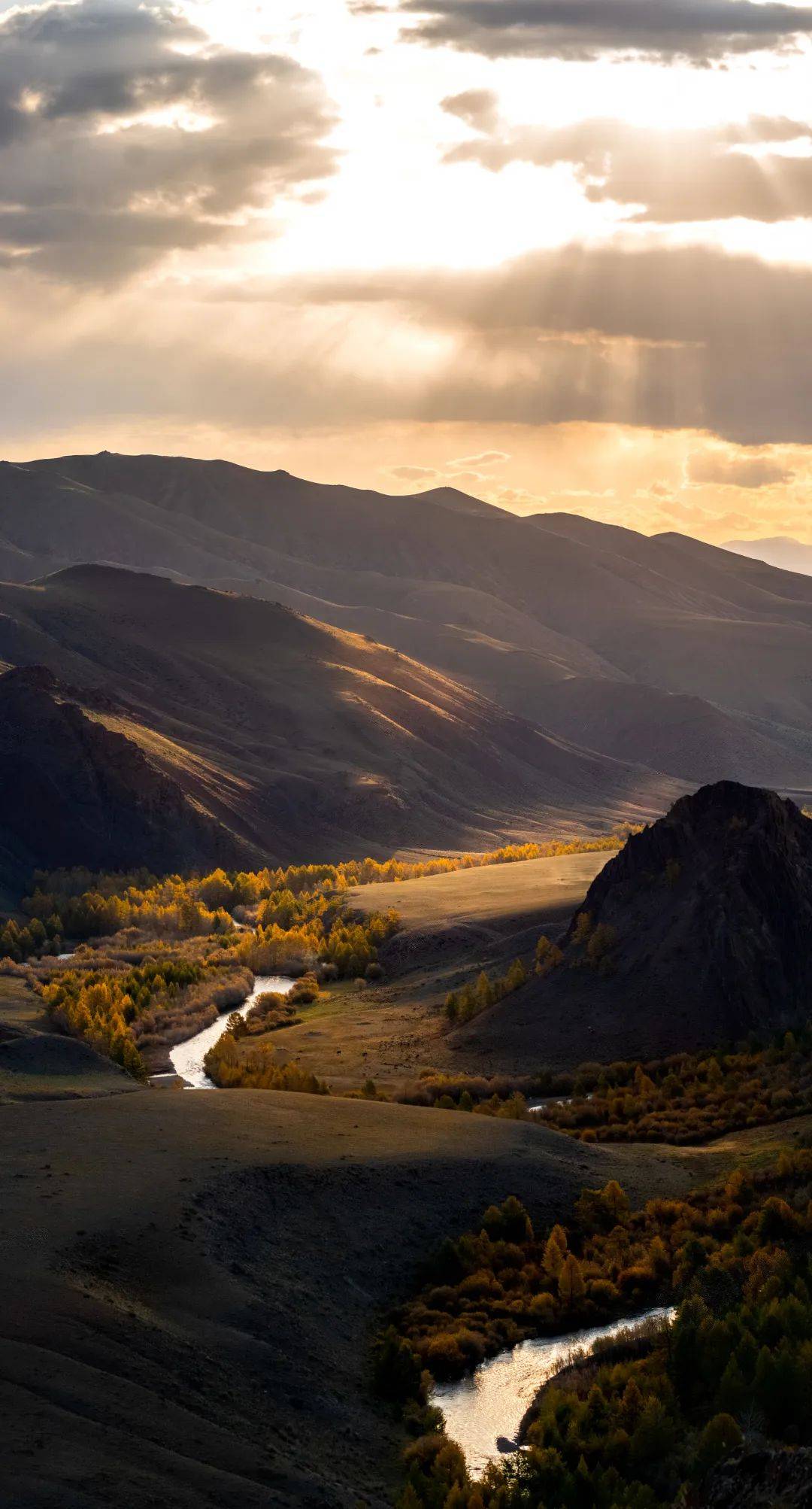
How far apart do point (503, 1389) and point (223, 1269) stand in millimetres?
6207

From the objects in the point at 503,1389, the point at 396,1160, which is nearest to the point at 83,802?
the point at 396,1160

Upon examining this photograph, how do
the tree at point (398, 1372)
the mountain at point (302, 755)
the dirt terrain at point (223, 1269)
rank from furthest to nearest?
the mountain at point (302, 755) < the tree at point (398, 1372) < the dirt terrain at point (223, 1269)

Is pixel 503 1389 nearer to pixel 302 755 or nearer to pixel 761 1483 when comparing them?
pixel 761 1483

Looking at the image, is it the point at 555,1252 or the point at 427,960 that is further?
the point at 427,960

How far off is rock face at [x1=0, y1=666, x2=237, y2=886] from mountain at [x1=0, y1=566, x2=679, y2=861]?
459 centimetres

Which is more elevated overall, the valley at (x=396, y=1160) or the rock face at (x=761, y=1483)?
the rock face at (x=761, y=1483)

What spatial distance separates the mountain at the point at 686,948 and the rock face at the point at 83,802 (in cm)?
6991

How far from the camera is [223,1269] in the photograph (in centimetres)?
3334

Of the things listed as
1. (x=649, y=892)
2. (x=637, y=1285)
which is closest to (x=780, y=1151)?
(x=637, y=1285)

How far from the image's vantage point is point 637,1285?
36.9 m

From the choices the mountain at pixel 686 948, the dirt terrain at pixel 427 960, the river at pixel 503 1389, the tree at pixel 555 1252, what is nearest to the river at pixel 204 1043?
the dirt terrain at pixel 427 960

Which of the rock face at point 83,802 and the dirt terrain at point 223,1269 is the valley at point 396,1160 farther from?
the rock face at point 83,802

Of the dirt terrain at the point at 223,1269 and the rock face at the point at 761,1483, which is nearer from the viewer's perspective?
the rock face at the point at 761,1483

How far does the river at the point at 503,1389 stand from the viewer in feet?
99.0
